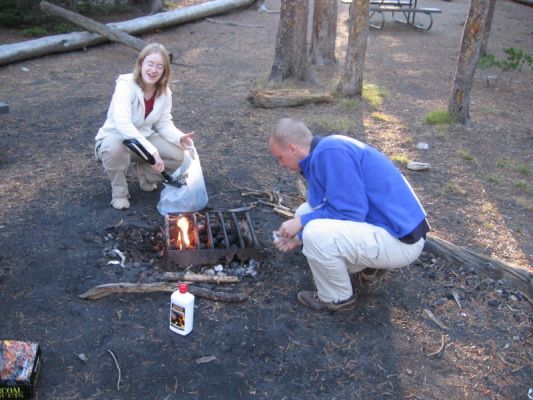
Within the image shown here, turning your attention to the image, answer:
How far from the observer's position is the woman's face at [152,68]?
422 centimetres

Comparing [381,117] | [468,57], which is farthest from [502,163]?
[381,117]

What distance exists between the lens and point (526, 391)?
10.0 ft

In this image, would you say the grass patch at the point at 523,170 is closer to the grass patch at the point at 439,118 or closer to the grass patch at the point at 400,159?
the grass patch at the point at 400,159

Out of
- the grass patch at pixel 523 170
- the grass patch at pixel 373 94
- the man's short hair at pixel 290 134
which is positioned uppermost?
the man's short hair at pixel 290 134

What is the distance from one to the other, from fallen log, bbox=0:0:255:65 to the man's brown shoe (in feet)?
25.7

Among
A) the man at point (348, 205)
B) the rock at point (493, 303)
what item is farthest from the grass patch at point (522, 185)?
the man at point (348, 205)

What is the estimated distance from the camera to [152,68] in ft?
13.9

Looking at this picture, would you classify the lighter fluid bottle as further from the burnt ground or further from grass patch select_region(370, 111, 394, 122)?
grass patch select_region(370, 111, 394, 122)

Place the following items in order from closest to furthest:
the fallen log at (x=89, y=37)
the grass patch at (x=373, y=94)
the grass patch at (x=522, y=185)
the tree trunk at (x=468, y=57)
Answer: the grass patch at (x=522, y=185) < the tree trunk at (x=468, y=57) < the grass patch at (x=373, y=94) < the fallen log at (x=89, y=37)

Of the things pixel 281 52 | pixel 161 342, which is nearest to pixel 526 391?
pixel 161 342

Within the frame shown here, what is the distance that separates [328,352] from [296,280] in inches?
29.3

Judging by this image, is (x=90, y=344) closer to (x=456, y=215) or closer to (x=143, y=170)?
(x=143, y=170)

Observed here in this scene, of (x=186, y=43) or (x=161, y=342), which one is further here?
(x=186, y=43)

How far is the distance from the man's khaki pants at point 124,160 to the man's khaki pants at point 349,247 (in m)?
1.94
